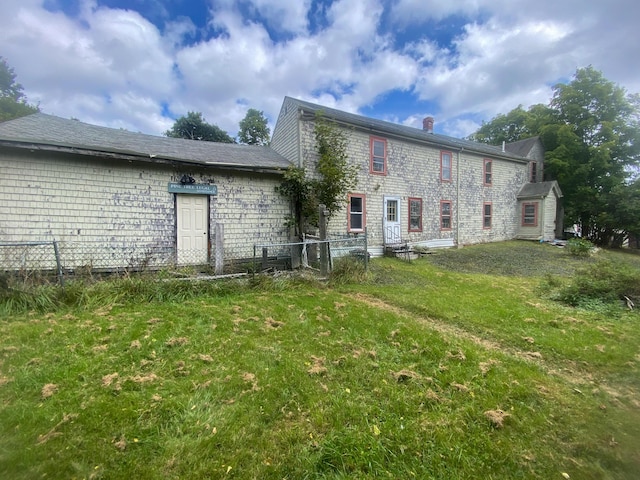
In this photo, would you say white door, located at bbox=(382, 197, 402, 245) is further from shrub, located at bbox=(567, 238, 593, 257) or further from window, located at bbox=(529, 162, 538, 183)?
window, located at bbox=(529, 162, 538, 183)

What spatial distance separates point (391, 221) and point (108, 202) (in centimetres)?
1048

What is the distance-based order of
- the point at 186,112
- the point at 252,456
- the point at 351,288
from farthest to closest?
the point at 186,112, the point at 351,288, the point at 252,456

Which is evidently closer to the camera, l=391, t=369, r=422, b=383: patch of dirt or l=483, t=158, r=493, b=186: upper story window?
l=391, t=369, r=422, b=383: patch of dirt

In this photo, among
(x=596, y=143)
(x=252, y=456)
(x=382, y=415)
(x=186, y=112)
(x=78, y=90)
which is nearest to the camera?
(x=252, y=456)

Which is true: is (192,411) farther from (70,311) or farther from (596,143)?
(596,143)

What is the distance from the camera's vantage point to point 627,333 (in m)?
4.45

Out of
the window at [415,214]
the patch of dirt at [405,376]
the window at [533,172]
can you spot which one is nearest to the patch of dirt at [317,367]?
the patch of dirt at [405,376]

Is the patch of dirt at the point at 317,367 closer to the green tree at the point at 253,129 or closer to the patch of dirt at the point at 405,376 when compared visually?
the patch of dirt at the point at 405,376

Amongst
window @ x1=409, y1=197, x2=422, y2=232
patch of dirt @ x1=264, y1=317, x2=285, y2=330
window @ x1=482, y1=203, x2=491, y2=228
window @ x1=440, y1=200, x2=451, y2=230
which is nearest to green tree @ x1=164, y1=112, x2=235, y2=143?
window @ x1=409, y1=197, x2=422, y2=232

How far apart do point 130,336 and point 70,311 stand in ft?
6.09

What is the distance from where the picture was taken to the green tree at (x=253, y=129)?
2955cm

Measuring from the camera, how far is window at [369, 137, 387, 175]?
1260 centimetres

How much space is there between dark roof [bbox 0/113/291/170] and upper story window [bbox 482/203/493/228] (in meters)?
12.9

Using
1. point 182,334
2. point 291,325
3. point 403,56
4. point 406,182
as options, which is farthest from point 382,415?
point 403,56
